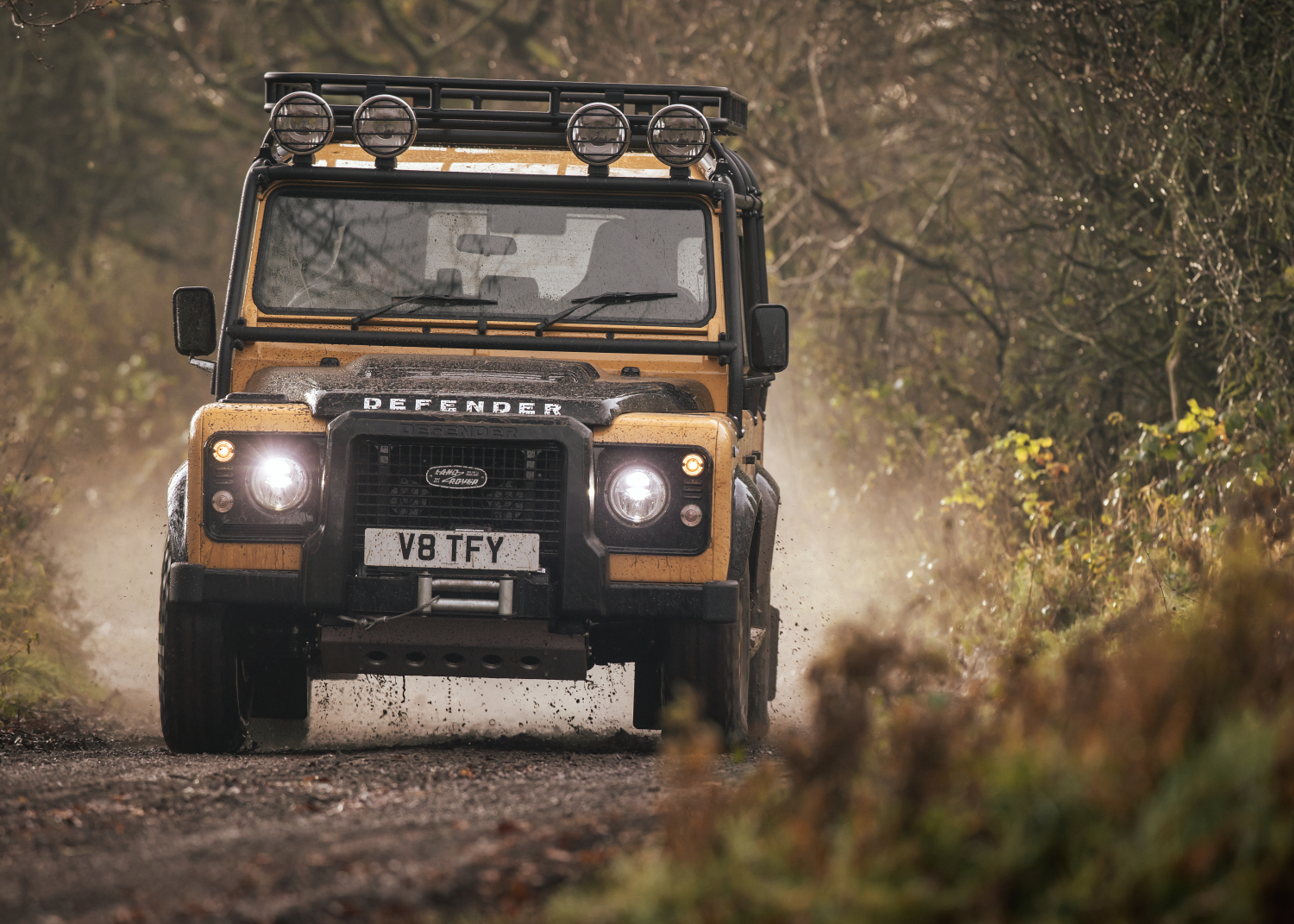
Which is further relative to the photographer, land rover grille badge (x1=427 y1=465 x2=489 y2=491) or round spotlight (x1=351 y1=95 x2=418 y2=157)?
round spotlight (x1=351 y1=95 x2=418 y2=157)

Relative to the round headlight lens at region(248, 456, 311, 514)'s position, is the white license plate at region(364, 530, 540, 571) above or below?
below

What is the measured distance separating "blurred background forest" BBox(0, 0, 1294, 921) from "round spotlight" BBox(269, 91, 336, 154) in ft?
5.48

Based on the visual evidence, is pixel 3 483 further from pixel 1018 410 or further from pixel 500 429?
pixel 1018 410

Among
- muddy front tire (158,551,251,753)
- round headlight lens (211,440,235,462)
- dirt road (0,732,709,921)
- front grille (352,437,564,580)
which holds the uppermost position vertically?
round headlight lens (211,440,235,462)

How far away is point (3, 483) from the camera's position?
9305mm

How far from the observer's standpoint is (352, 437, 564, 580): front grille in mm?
5414

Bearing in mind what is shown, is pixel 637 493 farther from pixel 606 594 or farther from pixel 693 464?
pixel 606 594

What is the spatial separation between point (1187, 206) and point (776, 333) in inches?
164

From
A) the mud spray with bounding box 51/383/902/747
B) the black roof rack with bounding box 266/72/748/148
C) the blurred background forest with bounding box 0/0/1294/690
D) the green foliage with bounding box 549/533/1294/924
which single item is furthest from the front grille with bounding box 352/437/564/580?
the blurred background forest with bounding box 0/0/1294/690

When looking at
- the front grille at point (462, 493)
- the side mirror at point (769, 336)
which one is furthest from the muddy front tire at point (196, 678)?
the side mirror at point (769, 336)

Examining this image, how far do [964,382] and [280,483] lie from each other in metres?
8.52

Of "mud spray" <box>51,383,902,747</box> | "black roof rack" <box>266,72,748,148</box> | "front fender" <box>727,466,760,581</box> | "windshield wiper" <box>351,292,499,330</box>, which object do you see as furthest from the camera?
"mud spray" <box>51,383,902,747</box>

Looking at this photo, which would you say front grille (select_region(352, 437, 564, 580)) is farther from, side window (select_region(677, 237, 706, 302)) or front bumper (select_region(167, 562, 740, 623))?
side window (select_region(677, 237, 706, 302))

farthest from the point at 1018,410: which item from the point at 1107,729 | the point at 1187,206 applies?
the point at 1107,729
